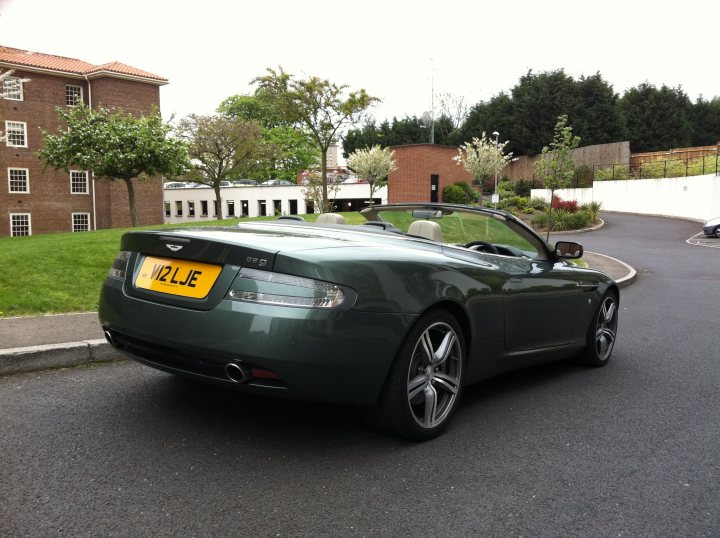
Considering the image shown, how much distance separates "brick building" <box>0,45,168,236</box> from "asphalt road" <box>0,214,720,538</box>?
45.7 meters

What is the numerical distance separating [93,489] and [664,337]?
6.33 m

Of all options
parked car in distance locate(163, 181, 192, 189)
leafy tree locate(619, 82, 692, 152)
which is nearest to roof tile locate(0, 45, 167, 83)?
parked car in distance locate(163, 181, 192, 189)

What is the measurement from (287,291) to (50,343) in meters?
3.09

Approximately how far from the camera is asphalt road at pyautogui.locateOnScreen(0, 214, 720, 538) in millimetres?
2590

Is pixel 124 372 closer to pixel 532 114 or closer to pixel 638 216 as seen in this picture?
pixel 638 216

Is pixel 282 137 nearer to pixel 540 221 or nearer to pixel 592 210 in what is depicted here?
pixel 540 221

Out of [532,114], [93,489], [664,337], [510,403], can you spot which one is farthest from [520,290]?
[532,114]

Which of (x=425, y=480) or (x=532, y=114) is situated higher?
(x=532, y=114)

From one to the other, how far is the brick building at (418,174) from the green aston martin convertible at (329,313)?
4381cm

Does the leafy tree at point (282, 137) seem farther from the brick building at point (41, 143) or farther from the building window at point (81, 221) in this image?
the building window at point (81, 221)

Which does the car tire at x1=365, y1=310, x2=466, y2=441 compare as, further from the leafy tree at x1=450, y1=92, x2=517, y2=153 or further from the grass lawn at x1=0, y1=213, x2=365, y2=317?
the leafy tree at x1=450, y1=92, x2=517, y2=153

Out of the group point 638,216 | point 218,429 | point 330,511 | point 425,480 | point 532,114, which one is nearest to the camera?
point 330,511

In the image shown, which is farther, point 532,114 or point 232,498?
point 532,114

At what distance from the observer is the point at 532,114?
2761 inches
